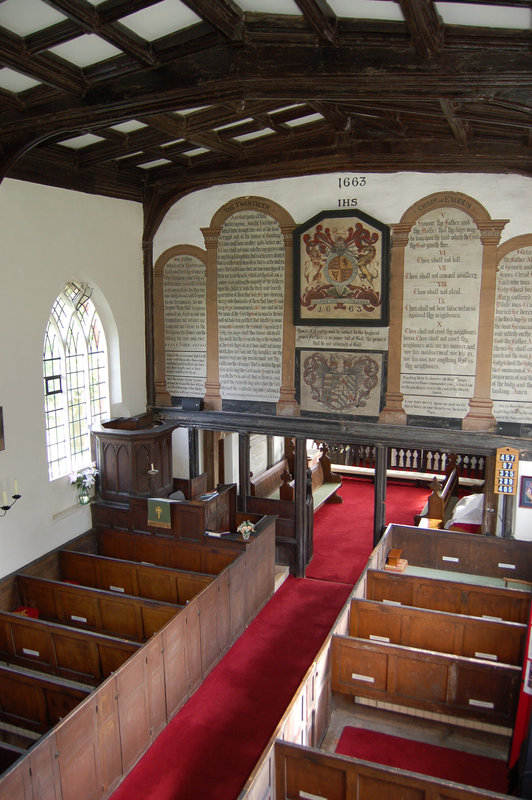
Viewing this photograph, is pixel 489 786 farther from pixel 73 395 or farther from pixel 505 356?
pixel 73 395

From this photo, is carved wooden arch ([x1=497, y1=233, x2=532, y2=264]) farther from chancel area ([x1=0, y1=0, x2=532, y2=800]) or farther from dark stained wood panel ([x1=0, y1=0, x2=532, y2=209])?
dark stained wood panel ([x1=0, y1=0, x2=532, y2=209])

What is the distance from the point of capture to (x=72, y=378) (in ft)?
34.4

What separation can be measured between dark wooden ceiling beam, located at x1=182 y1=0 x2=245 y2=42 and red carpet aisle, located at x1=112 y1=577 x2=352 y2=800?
289 inches

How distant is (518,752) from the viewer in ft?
20.5

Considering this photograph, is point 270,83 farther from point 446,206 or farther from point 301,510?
point 301,510

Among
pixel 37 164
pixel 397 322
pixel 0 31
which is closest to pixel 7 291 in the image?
pixel 37 164

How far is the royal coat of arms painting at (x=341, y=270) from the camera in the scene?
1038cm

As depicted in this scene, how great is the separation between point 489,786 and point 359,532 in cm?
707

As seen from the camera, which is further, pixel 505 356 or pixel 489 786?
pixel 505 356

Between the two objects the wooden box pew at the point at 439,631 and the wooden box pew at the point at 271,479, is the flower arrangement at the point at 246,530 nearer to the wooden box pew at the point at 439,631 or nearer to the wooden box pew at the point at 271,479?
the wooden box pew at the point at 439,631

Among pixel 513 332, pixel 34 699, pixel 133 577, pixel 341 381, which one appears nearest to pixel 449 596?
pixel 341 381

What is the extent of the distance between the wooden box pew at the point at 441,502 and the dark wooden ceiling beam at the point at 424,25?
8843 mm

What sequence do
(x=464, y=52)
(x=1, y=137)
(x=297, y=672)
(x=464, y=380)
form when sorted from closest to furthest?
(x=464, y=52), (x=1, y=137), (x=297, y=672), (x=464, y=380)

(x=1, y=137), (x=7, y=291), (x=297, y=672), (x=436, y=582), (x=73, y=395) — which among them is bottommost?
(x=297, y=672)
